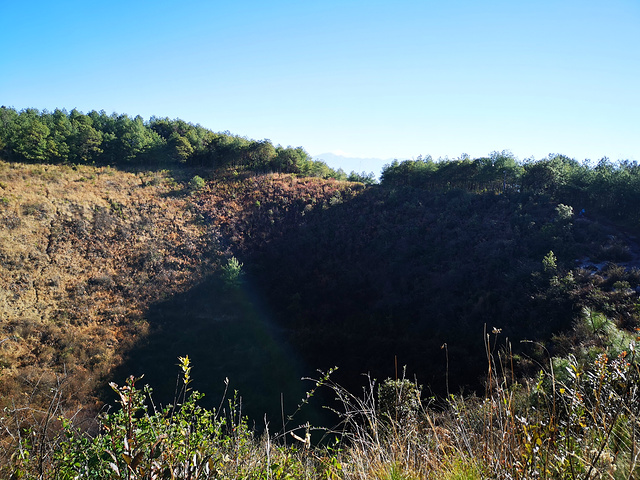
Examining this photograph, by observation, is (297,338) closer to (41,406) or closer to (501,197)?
(41,406)

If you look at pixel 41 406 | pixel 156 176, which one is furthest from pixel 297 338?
pixel 156 176

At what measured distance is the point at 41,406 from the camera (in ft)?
40.5

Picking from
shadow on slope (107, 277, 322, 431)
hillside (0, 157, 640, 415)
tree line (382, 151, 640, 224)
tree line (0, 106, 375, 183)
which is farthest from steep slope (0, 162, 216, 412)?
tree line (382, 151, 640, 224)

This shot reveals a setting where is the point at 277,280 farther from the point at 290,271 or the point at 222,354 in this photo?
the point at 222,354

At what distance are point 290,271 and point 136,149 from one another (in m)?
24.7

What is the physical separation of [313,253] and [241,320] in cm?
813

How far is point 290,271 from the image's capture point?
78.3 feet

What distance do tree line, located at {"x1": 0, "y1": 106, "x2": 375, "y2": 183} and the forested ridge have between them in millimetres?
322

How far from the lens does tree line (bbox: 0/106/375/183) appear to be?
29.8 metres

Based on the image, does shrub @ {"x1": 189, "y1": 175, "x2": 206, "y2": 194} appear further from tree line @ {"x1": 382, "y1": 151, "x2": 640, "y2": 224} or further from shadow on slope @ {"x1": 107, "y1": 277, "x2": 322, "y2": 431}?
tree line @ {"x1": 382, "y1": 151, "x2": 640, "y2": 224}

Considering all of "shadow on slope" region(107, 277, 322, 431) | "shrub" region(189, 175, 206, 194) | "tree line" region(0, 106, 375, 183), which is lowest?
"shadow on slope" region(107, 277, 322, 431)

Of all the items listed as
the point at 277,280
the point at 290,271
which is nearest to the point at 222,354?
the point at 277,280

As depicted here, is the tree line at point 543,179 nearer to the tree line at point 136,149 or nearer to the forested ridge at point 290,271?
the forested ridge at point 290,271

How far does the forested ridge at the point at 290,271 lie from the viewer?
47.6ft
